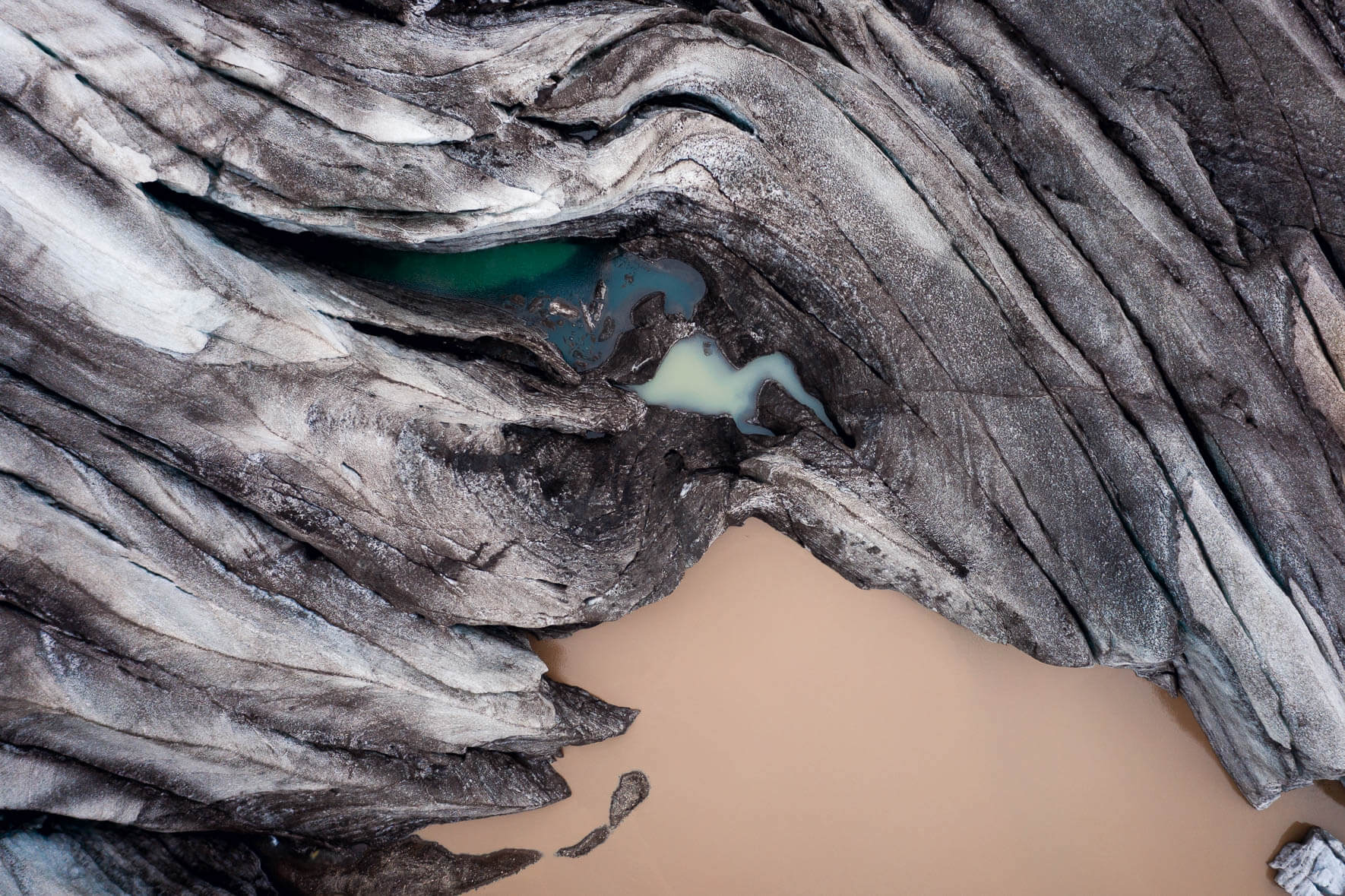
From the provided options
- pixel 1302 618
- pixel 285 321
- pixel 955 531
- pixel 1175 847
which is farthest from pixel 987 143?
pixel 1175 847

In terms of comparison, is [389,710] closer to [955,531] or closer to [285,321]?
[285,321]

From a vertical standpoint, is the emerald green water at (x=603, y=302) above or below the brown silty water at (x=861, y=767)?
above

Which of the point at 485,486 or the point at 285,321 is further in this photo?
the point at 485,486

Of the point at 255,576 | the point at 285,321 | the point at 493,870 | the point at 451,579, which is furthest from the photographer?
the point at 493,870

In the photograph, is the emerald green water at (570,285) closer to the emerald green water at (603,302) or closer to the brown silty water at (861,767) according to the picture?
the emerald green water at (603,302)

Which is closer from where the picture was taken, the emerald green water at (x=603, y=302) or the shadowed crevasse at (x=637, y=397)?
the shadowed crevasse at (x=637, y=397)

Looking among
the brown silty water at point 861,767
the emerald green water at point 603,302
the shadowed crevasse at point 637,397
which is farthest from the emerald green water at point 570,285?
the brown silty water at point 861,767
